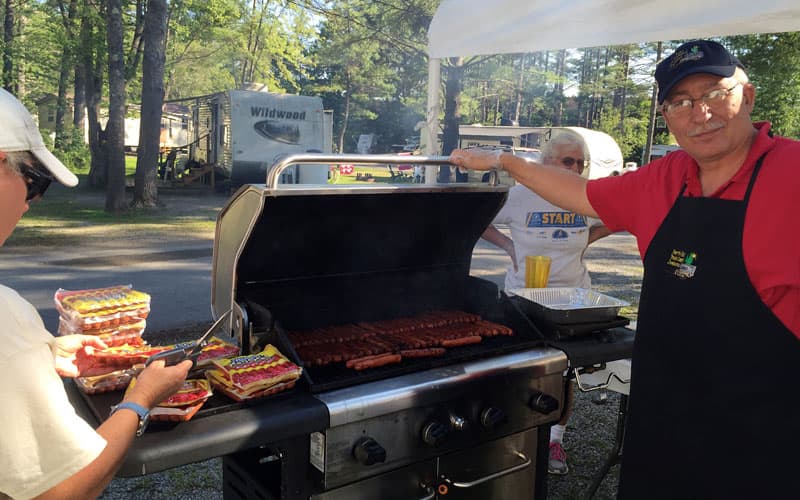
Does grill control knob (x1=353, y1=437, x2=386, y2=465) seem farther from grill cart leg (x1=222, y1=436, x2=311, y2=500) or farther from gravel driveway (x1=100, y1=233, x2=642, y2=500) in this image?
gravel driveway (x1=100, y1=233, x2=642, y2=500)

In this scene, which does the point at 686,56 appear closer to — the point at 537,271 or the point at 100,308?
the point at 537,271

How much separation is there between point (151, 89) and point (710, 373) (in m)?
13.0

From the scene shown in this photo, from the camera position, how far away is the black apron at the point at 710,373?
1.67 meters

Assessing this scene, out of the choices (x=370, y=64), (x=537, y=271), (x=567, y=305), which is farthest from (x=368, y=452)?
(x=370, y=64)

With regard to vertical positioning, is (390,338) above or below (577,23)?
below

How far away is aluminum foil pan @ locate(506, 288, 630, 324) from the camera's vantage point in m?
2.50

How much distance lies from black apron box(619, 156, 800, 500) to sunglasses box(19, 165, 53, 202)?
1714mm

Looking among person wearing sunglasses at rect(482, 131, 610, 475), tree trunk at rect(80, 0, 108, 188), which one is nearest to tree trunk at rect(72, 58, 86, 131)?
tree trunk at rect(80, 0, 108, 188)

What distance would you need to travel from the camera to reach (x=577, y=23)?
3.61 m

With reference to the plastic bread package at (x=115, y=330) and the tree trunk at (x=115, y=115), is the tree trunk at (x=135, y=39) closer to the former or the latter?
the tree trunk at (x=115, y=115)

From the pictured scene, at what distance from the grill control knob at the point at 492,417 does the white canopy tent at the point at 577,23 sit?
2320 mm

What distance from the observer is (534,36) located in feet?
12.5

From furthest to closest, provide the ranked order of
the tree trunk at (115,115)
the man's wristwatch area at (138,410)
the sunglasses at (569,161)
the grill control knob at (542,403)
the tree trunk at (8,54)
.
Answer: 1. the tree trunk at (8,54)
2. the tree trunk at (115,115)
3. the sunglasses at (569,161)
4. the grill control knob at (542,403)
5. the man's wristwatch area at (138,410)

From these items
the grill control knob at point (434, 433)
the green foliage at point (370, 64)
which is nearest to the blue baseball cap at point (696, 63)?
the grill control knob at point (434, 433)
